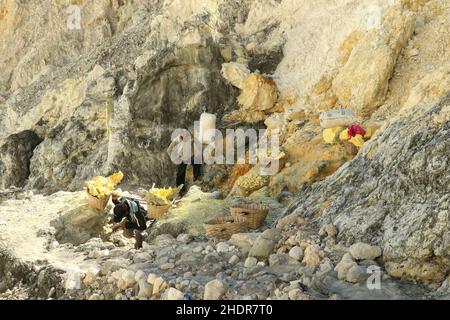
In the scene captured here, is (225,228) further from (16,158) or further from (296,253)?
(16,158)

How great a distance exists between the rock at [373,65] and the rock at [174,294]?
18.7ft

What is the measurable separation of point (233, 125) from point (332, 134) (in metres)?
2.97

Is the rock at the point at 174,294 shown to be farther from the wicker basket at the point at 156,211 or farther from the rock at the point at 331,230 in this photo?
the wicker basket at the point at 156,211

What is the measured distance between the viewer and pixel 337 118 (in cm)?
813

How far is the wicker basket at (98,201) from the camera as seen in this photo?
754cm

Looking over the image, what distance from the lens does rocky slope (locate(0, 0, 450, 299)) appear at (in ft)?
14.0

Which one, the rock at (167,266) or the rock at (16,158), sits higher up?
the rock at (16,158)

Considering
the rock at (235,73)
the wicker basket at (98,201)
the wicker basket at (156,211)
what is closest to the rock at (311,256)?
the wicker basket at (156,211)

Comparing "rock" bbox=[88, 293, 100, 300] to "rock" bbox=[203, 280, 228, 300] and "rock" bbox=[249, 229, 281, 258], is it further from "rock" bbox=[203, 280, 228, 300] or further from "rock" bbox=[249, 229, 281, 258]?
"rock" bbox=[249, 229, 281, 258]

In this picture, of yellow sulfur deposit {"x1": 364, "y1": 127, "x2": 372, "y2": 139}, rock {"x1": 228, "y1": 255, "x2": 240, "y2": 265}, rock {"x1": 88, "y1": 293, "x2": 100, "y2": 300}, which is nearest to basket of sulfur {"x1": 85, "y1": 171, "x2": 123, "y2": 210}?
rock {"x1": 88, "y1": 293, "x2": 100, "y2": 300}

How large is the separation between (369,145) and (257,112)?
15.6ft

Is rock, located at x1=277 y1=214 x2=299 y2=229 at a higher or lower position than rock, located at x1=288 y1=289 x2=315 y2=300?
higher

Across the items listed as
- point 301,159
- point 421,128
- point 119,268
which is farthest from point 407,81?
point 119,268

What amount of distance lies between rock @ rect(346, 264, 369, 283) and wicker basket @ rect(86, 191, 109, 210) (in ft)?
15.0
